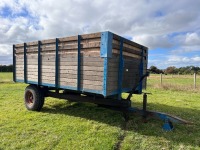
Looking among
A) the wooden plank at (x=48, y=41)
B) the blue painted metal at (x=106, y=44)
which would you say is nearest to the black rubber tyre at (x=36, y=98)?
the wooden plank at (x=48, y=41)

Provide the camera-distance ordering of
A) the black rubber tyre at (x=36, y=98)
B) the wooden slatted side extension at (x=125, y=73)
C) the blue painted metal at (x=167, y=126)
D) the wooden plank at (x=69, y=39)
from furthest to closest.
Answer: the black rubber tyre at (x=36, y=98), the wooden plank at (x=69, y=39), the blue painted metal at (x=167, y=126), the wooden slatted side extension at (x=125, y=73)

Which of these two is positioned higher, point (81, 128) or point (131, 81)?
point (131, 81)

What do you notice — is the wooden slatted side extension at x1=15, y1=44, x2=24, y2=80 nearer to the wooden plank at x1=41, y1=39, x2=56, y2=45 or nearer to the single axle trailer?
the single axle trailer

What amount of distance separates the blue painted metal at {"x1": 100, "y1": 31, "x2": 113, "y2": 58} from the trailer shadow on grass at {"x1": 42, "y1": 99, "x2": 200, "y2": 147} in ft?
6.55

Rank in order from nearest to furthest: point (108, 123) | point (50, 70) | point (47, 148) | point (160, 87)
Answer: point (47, 148)
point (108, 123)
point (50, 70)
point (160, 87)

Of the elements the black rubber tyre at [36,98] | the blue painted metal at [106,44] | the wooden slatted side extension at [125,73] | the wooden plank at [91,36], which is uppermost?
the wooden plank at [91,36]

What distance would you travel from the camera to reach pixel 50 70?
228 inches

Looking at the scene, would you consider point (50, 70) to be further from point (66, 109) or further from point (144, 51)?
point (144, 51)

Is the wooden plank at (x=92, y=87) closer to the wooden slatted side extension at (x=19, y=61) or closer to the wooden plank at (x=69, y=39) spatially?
the wooden plank at (x=69, y=39)

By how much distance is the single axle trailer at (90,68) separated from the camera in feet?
14.8

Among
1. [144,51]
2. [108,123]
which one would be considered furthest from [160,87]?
[108,123]

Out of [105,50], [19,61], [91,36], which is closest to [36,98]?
[19,61]

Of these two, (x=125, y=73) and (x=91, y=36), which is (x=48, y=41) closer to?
(x=91, y=36)

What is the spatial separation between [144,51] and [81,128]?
3.06m
